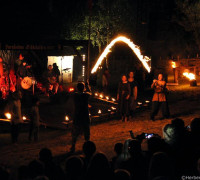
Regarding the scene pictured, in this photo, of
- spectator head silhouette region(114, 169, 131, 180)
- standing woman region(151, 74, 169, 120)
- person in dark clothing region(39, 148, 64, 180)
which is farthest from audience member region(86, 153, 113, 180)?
standing woman region(151, 74, 169, 120)

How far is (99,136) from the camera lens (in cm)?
1159

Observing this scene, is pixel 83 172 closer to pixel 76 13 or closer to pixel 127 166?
pixel 127 166

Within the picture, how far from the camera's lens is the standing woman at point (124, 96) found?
1339 centimetres

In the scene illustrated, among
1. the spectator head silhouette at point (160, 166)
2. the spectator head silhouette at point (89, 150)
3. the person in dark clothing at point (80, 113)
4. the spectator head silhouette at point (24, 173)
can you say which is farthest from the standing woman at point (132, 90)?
the spectator head silhouette at point (24, 173)

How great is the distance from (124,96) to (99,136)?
96.3 inches

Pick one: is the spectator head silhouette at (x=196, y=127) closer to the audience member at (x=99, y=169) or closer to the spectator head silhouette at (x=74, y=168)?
the audience member at (x=99, y=169)

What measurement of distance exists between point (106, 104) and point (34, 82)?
4.01 metres

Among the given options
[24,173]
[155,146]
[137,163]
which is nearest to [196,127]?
[155,146]

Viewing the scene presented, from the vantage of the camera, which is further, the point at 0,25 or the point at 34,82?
the point at 0,25

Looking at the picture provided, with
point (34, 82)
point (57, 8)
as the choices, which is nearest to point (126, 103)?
point (34, 82)

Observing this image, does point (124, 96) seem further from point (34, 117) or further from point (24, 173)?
point (24, 173)

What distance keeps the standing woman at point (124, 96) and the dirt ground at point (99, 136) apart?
357 mm

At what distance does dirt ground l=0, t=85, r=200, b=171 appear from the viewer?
31.1 feet

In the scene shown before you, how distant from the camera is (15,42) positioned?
1577 centimetres
